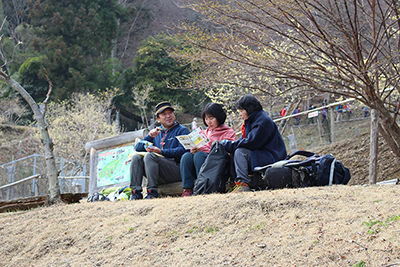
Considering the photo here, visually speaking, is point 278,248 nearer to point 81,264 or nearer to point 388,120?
point 81,264

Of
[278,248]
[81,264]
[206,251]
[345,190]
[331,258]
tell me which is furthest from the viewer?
[345,190]

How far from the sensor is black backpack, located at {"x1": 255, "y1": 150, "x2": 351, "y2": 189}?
432 cm

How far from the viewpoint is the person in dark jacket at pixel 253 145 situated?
462cm

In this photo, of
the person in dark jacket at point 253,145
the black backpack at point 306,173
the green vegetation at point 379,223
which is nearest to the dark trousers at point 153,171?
the person in dark jacket at point 253,145

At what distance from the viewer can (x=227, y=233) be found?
328cm

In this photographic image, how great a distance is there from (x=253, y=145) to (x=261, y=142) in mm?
109

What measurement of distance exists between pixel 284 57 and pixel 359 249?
3547 mm

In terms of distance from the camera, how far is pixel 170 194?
5.53m

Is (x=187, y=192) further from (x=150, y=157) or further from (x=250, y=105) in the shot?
(x=250, y=105)

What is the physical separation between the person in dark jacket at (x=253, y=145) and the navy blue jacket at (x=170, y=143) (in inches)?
32.9

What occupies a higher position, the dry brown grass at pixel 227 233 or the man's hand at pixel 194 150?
the man's hand at pixel 194 150

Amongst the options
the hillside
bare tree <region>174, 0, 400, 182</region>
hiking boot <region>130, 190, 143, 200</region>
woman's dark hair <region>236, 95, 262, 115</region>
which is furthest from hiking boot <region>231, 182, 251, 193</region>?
bare tree <region>174, 0, 400, 182</region>

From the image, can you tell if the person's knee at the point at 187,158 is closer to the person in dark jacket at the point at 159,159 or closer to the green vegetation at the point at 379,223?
the person in dark jacket at the point at 159,159

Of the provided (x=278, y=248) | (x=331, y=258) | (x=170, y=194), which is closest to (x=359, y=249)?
(x=331, y=258)
